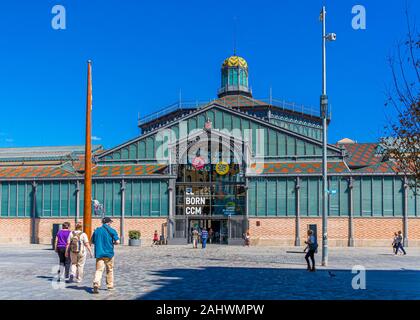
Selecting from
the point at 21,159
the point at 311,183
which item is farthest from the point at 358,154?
the point at 21,159

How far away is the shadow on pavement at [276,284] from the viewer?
14523mm

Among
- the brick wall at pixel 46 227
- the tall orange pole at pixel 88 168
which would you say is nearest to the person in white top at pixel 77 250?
the tall orange pole at pixel 88 168

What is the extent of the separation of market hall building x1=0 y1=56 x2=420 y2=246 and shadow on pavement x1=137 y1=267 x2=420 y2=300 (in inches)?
881

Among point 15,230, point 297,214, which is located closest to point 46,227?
point 15,230

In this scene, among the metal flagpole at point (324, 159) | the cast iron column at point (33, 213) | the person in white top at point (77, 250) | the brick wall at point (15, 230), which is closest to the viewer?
the person in white top at point (77, 250)

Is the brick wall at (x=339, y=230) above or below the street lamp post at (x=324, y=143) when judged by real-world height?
below

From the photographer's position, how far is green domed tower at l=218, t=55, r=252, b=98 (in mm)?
62719

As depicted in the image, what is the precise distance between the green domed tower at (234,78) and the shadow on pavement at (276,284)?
1641 inches

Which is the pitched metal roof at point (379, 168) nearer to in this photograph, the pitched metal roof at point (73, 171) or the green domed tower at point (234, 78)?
the pitched metal roof at point (73, 171)

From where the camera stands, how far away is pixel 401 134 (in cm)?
1455

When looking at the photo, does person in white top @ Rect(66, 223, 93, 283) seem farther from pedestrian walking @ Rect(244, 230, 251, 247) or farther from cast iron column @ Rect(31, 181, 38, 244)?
cast iron column @ Rect(31, 181, 38, 244)

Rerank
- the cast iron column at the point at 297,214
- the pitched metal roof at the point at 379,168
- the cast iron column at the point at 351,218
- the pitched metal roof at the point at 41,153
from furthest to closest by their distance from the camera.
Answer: the pitched metal roof at the point at 41,153 → the cast iron column at the point at 297,214 → the pitched metal roof at the point at 379,168 → the cast iron column at the point at 351,218

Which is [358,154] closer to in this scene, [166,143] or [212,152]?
[212,152]

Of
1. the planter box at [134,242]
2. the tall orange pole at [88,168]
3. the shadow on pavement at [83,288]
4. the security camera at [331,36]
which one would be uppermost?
the security camera at [331,36]
